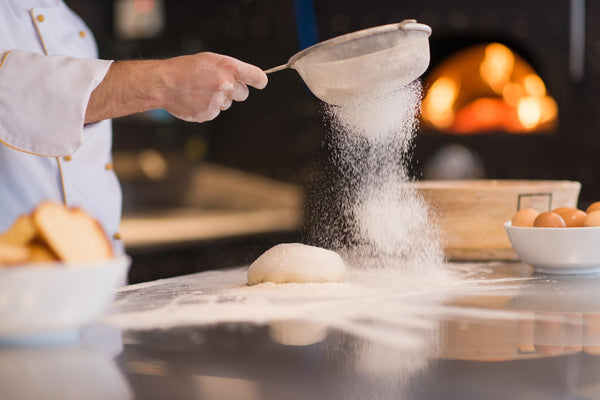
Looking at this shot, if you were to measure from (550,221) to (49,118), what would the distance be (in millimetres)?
819

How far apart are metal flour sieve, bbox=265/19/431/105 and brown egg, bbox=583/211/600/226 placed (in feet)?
1.23

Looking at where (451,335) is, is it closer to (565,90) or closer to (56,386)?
(56,386)

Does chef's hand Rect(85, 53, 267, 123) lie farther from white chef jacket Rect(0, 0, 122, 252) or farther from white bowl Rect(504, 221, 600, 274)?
white bowl Rect(504, 221, 600, 274)

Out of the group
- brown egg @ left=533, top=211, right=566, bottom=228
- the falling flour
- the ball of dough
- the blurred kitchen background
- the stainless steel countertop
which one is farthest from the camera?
the blurred kitchen background

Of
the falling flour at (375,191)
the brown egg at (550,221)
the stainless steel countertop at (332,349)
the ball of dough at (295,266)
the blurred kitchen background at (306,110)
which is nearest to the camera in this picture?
the stainless steel countertop at (332,349)

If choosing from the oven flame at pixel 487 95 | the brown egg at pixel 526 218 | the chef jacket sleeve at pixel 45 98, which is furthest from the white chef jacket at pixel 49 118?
the oven flame at pixel 487 95

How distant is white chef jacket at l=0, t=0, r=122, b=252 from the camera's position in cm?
105

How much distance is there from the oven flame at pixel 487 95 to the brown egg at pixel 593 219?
1.70m

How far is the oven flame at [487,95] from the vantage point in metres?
2.82

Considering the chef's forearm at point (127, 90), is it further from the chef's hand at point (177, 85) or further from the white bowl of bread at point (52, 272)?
the white bowl of bread at point (52, 272)

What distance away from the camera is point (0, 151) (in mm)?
1315

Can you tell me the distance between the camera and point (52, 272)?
Answer: 0.59 metres

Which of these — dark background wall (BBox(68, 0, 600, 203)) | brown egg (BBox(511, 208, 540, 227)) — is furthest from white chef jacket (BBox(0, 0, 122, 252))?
dark background wall (BBox(68, 0, 600, 203))

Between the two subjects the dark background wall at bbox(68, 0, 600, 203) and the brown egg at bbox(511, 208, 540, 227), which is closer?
the brown egg at bbox(511, 208, 540, 227)
